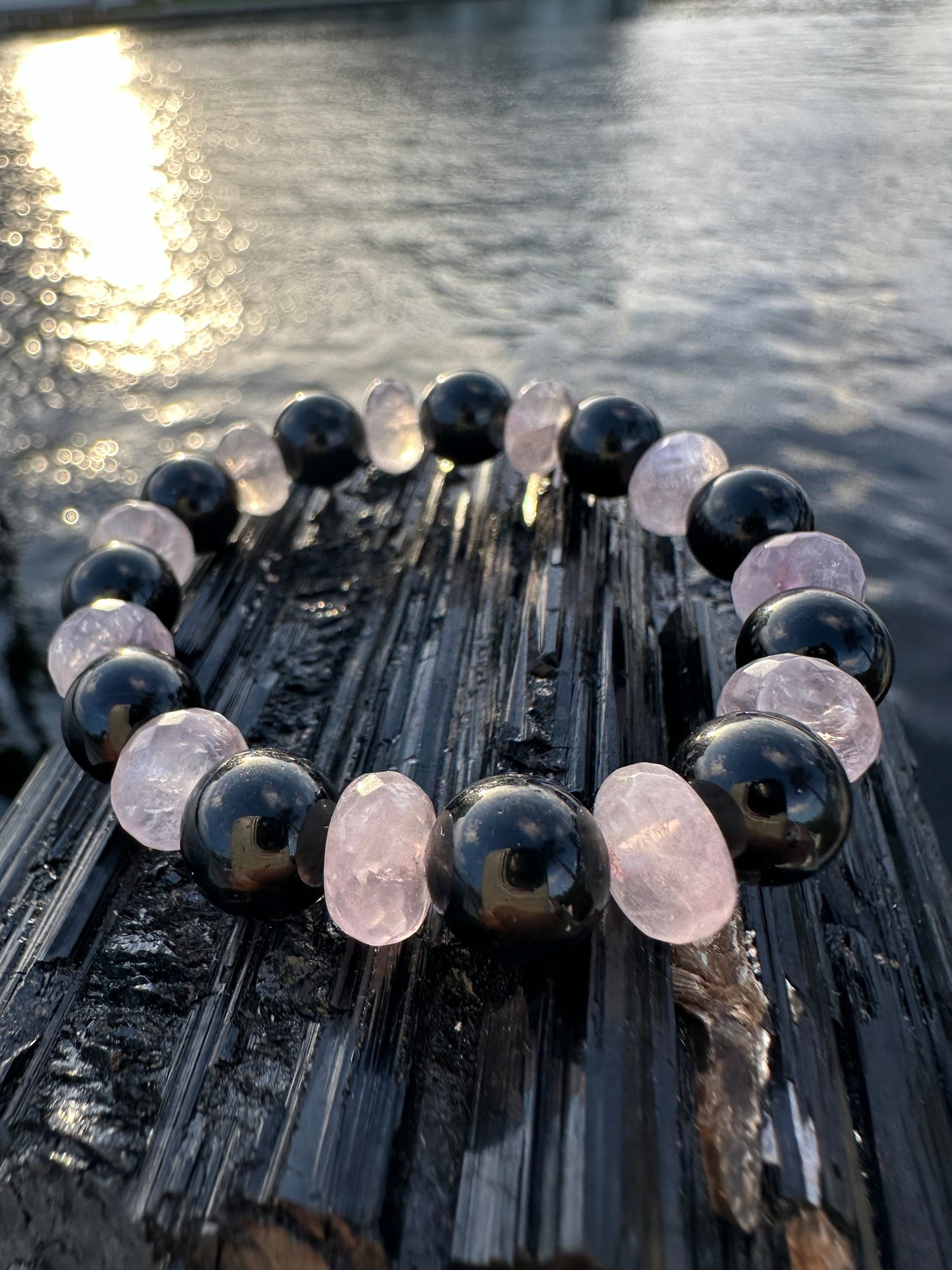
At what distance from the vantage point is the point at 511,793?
158cm

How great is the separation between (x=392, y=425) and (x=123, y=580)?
3.72 feet

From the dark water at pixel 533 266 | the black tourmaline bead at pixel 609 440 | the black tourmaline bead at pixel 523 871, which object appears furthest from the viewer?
the dark water at pixel 533 266

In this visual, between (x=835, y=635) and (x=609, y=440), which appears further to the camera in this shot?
(x=609, y=440)

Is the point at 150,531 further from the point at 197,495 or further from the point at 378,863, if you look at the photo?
the point at 378,863

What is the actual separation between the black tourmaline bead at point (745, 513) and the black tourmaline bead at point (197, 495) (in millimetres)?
1502

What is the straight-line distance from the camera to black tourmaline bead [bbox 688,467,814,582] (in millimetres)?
2467

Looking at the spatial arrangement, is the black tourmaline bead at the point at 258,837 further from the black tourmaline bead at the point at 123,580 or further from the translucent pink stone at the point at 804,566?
the translucent pink stone at the point at 804,566

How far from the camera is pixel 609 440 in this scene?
2859 millimetres

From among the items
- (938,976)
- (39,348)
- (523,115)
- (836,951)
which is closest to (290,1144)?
(836,951)

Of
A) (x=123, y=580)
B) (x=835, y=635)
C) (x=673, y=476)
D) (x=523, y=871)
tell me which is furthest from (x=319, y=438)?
(x=523, y=871)

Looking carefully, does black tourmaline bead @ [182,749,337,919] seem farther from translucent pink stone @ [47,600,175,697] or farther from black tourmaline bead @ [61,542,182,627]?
black tourmaline bead @ [61,542,182,627]

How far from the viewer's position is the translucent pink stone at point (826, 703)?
6.11 ft

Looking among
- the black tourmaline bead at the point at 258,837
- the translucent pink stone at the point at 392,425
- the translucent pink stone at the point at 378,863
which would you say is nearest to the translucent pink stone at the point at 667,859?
the translucent pink stone at the point at 378,863

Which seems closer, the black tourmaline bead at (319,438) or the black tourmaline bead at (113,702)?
the black tourmaline bead at (113,702)
